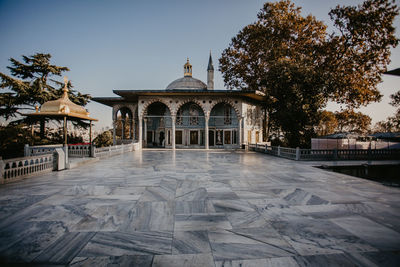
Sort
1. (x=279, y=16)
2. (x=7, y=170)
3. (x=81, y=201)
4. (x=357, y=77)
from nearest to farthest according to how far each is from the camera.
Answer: (x=81, y=201), (x=7, y=170), (x=357, y=77), (x=279, y=16)

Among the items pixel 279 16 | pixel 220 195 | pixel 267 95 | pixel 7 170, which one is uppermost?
pixel 279 16

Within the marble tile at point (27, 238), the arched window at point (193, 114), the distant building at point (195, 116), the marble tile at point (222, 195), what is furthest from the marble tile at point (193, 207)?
the arched window at point (193, 114)

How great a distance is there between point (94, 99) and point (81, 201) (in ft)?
71.4

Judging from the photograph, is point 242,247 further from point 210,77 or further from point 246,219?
point 210,77

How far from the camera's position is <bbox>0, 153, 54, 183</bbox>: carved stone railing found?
5.59 meters

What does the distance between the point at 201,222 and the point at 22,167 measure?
22.2ft

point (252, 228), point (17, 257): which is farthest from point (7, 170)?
point (252, 228)

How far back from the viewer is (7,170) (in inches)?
221

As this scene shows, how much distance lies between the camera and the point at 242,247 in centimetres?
230

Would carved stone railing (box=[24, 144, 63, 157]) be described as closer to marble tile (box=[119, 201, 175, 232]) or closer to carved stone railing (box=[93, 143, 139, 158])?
carved stone railing (box=[93, 143, 139, 158])

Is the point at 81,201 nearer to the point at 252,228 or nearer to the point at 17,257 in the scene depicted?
the point at 17,257

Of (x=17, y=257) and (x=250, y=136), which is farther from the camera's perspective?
(x=250, y=136)

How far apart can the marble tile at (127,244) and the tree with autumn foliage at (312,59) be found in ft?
46.4

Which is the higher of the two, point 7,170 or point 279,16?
point 279,16
